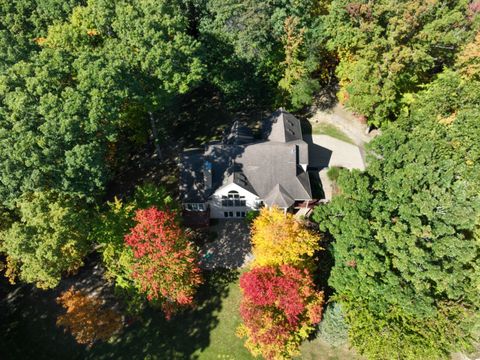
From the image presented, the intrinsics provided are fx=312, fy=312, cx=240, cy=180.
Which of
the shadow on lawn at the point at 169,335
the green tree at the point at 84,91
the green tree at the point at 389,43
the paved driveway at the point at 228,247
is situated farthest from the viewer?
the green tree at the point at 389,43

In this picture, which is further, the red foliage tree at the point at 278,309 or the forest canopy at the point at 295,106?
the forest canopy at the point at 295,106

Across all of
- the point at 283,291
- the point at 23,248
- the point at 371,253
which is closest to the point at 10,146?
the point at 23,248

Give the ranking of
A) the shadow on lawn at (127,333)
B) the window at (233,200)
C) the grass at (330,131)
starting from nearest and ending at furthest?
1. the shadow on lawn at (127,333)
2. the window at (233,200)
3. the grass at (330,131)

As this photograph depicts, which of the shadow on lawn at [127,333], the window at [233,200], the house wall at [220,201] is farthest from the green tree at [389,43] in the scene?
the shadow on lawn at [127,333]

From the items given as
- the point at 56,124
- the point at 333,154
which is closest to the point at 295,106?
the point at 333,154

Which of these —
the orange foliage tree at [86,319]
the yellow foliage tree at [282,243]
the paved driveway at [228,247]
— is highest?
the yellow foliage tree at [282,243]

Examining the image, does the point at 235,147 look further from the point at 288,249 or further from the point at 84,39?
the point at 84,39

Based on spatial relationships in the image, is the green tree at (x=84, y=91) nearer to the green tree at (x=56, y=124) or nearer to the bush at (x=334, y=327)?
the green tree at (x=56, y=124)

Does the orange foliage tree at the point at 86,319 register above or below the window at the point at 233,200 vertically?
below
